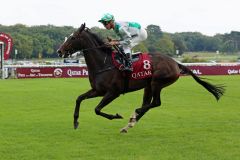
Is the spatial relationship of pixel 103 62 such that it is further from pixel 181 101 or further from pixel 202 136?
pixel 181 101

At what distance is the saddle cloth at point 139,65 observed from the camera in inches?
435

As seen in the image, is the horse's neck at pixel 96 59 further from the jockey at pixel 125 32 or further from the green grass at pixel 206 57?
the green grass at pixel 206 57

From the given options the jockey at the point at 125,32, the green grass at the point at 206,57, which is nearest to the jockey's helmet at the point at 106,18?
the jockey at the point at 125,32

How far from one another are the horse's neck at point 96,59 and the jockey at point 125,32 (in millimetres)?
351

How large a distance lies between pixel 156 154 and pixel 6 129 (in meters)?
4.56

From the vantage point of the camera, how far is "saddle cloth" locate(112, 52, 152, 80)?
1104 centimetres

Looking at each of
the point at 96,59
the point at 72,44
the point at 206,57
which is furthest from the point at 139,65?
the point at 206,57

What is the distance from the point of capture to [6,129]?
11.6 metres

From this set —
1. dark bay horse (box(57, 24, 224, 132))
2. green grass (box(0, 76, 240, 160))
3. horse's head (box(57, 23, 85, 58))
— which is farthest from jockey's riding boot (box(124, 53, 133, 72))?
green grass (box(0, 76, 240, 160))

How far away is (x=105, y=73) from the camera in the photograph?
10.9 meters

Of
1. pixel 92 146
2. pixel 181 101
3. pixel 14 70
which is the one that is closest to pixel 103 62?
pixel 92 146

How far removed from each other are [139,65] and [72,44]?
1.53 m

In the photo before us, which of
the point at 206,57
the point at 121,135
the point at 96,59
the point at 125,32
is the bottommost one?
the point at 206,57

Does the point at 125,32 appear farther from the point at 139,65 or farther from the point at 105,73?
the point at 105,73
